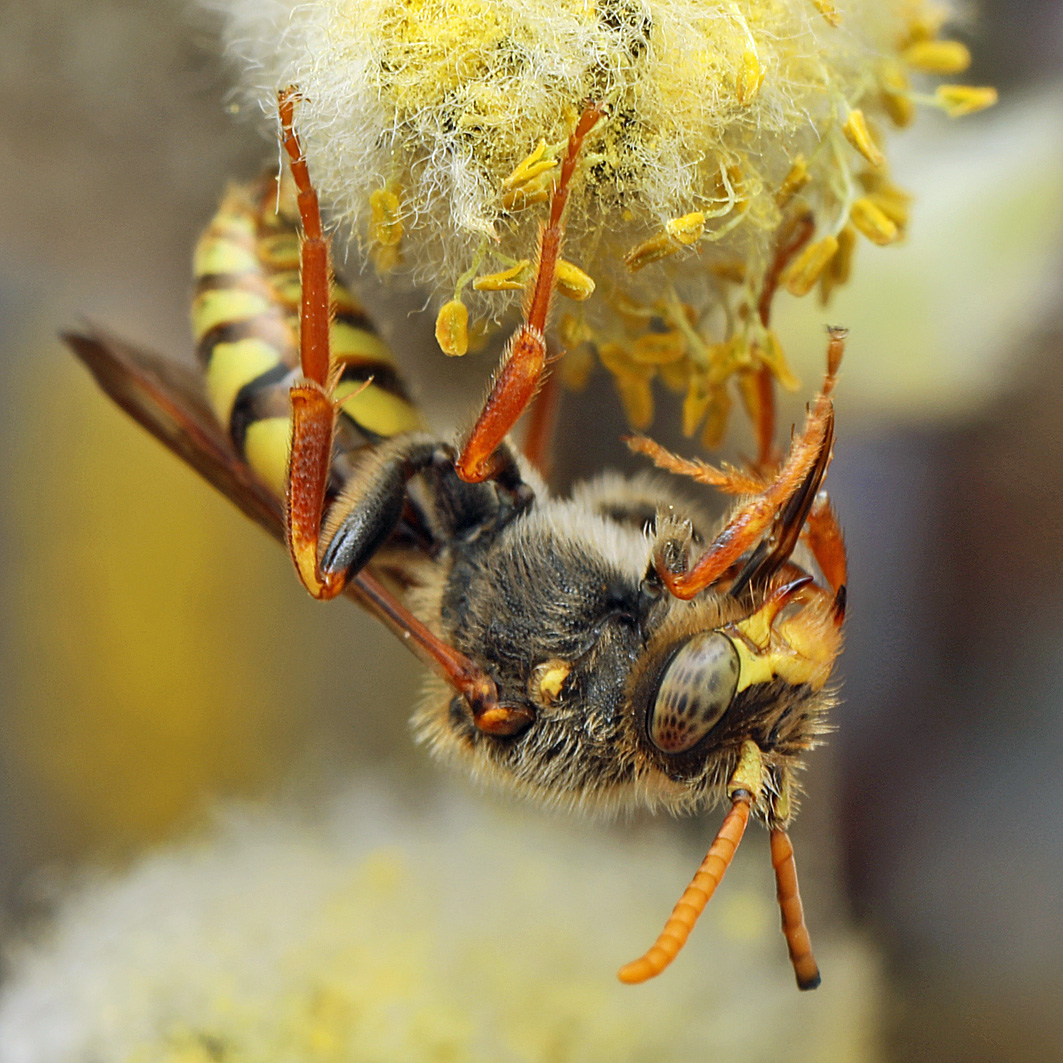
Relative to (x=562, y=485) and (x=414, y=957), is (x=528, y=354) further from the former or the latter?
(x=414, y=957)

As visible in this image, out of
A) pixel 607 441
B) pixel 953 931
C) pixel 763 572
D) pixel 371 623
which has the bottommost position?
pixel 953 931

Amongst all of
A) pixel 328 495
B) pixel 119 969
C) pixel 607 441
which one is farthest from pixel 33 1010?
pixel 607 441

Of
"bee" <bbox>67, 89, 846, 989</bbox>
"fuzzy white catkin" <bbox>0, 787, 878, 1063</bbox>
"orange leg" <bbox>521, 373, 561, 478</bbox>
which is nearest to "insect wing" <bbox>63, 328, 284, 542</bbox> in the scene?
"bee" <bbox>67, 89, 846, 989</bbox>

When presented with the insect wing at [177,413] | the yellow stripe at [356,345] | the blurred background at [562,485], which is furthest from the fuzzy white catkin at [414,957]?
the yellow stripe at [356,345]

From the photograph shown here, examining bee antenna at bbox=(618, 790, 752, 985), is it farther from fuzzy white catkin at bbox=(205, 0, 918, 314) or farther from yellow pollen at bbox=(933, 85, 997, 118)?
yellow pollen at bbox=(933, 85, 997, 118)

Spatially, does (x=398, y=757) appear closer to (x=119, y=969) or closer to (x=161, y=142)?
(x=119, y=969)

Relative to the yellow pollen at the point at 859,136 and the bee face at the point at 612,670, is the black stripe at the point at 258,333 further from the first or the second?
the yellow pollen at the point at 859,136

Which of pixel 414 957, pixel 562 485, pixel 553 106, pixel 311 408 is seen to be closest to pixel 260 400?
pixel 311 408
